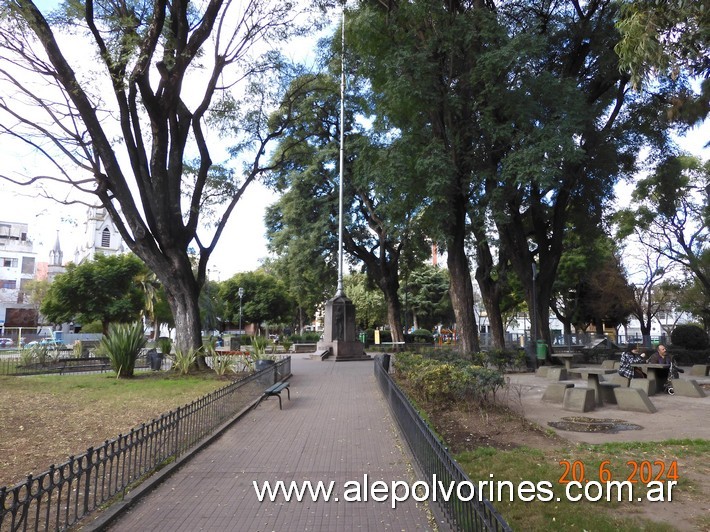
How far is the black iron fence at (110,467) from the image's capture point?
3.88m

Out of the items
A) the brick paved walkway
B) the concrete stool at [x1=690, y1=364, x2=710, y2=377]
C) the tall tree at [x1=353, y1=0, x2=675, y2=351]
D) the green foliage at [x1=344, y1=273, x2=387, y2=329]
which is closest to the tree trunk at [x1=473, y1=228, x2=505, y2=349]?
the tall tree at [x1=353, y1=0, x2=675, y2=351]

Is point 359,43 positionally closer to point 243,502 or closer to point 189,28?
point 189,28

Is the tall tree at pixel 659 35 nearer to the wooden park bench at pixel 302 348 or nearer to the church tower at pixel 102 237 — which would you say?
the wooden park bench at pixel 302 348

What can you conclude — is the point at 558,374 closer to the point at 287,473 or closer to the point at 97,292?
the point at 287,473

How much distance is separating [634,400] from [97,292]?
36349mm

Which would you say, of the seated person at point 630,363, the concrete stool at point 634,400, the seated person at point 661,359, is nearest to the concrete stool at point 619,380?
the seated person at point 630,363

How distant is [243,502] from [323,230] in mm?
26154

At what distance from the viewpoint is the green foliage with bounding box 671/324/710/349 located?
2736 centimetres

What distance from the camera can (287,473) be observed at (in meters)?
6.07

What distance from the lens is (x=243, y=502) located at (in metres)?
5.06

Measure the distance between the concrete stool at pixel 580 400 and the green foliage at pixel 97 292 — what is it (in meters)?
34.6

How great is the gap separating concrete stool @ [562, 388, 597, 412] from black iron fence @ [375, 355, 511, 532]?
184 inches

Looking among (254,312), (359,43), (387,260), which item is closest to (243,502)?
(359,43)

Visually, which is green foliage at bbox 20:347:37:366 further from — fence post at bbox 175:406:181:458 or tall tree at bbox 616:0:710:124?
tall tree at bbox 616:0:710:124
